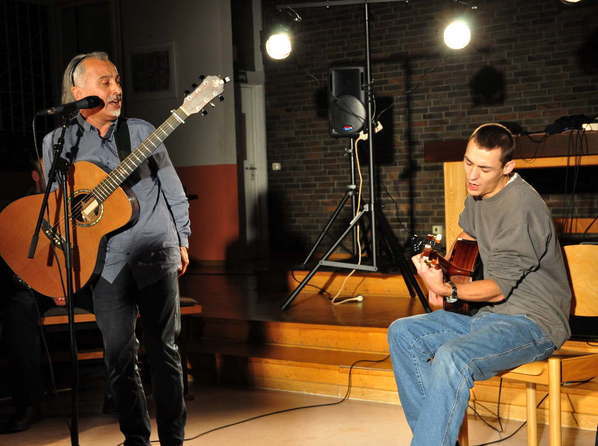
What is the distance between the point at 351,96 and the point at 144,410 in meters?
2.84

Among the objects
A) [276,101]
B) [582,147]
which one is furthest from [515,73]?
[582,147]

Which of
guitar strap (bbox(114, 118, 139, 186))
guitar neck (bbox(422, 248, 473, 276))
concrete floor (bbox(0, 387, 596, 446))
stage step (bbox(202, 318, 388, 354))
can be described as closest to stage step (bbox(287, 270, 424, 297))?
stage step (bbox(202, 318, 388, 354))

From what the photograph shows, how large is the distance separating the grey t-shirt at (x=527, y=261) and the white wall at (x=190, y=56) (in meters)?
6.10

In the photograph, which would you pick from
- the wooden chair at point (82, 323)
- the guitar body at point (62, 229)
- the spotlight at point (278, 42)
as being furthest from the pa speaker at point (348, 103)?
the guitar body at point (62, 229)

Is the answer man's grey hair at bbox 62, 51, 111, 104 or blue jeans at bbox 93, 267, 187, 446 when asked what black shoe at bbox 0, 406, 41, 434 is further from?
man's grey hair at bbox 62, 51, 111, 104

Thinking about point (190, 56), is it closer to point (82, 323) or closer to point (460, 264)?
point (82, 323)

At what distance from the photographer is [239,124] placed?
28.8ft

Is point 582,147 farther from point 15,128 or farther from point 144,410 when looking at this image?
point 15,128

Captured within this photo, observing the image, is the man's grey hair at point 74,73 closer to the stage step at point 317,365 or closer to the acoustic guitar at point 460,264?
the acoustic guitar at point 460,264

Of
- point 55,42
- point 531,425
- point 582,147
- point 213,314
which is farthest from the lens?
point 55,42

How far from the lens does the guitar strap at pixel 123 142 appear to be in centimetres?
283

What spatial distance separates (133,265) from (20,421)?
1383 millimetres

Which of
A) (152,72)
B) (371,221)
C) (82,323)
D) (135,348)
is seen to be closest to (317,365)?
A: (371,221)

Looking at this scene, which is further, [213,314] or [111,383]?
[213,314]
